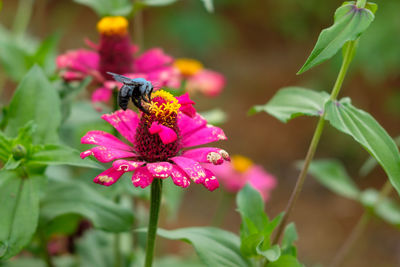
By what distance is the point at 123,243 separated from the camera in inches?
43.8

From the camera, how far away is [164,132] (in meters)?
0.60

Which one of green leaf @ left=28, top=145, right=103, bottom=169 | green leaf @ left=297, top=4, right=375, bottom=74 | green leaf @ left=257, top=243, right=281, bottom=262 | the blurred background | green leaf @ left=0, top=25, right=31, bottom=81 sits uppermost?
green leaf @ left=297, top=4, right=375, bottom=74

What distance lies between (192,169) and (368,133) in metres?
0.26

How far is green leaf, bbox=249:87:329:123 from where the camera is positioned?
2.33 ft

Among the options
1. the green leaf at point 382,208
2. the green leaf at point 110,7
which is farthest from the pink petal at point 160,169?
the green leaf at point 382,208

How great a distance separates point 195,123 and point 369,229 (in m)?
1.70

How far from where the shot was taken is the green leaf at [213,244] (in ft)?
2.18

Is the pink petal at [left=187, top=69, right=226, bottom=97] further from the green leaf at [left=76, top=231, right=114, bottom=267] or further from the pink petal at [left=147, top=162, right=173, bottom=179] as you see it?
the pink petal at [left=147, top=162, right=173, bottom=179]

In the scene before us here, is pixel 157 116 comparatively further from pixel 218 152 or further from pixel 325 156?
pixel 325 156

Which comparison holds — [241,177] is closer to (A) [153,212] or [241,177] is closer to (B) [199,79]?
(B) [199,79]

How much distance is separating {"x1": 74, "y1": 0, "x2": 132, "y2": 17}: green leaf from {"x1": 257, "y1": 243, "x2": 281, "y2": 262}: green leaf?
560 mm

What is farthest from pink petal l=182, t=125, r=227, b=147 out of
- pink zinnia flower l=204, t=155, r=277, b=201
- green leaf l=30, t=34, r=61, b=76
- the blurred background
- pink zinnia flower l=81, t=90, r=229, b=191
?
the blurred background

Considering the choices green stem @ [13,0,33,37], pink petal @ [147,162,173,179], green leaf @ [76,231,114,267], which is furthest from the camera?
green stem @ [13,0,33,37]

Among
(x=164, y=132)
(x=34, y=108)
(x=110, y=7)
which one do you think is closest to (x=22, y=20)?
(x=110, y=7)
